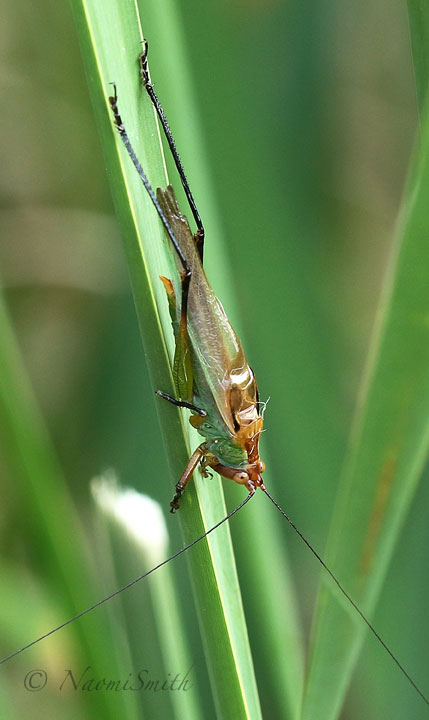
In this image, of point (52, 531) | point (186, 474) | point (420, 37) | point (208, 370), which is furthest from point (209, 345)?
point (420, 37)

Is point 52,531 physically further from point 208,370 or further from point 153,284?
point 153,284

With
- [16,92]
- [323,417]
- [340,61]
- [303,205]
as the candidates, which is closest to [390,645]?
[323,417]

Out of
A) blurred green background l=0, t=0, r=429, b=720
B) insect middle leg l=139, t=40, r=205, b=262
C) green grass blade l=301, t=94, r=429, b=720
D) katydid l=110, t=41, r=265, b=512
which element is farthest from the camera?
A: blurred green background l=0, t=0, r=429, b=720

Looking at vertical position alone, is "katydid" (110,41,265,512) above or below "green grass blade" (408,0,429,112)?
below

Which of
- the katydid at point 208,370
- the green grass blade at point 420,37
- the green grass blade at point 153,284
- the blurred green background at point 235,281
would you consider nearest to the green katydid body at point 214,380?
the katydid at point 208,370

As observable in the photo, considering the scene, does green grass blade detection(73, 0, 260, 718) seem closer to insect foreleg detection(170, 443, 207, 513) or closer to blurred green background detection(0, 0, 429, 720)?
insect foreleg detection(170, 443, 207, 513)

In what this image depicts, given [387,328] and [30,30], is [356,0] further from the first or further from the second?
[387,328]

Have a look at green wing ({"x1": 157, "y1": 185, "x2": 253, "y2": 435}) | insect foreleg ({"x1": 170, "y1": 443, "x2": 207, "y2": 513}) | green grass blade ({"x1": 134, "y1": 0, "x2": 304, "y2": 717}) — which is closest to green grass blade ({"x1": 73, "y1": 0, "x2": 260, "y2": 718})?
insect foreleg ({"x1": 170, "y1": 443, "x2": 207, "y2": 513})
